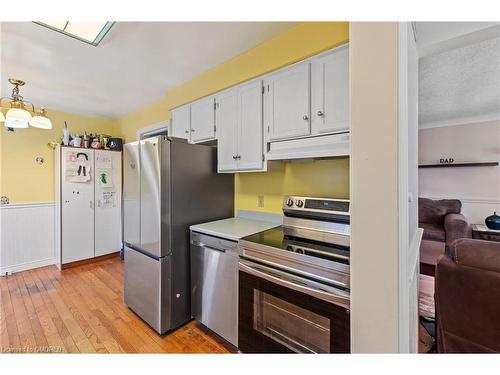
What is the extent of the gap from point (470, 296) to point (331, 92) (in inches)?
51.1

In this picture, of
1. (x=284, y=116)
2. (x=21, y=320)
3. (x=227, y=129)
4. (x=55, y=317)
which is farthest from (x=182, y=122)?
(x=21, y=320)

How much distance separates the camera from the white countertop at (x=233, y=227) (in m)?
1.70

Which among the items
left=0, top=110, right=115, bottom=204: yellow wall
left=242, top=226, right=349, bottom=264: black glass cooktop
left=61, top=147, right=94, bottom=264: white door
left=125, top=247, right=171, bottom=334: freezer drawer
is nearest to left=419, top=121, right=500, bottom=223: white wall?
left=242, top=226, right=349, bottom=264: black glass cooktop

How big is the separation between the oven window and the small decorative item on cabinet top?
13.3 ft

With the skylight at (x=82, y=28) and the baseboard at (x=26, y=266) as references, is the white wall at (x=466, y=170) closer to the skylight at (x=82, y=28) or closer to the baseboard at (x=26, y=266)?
the skylight at (x=82, y=28)

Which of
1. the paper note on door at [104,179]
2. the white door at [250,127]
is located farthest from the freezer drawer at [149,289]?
the paper note on door at [104,179]

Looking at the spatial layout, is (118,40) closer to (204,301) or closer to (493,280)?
(204,301)

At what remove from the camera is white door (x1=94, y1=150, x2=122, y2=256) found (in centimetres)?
354

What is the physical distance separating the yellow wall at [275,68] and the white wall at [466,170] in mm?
3799

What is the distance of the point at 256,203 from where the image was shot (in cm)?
227

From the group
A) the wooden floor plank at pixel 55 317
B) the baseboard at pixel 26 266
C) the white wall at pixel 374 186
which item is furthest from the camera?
the baseboard at pixel 26 266

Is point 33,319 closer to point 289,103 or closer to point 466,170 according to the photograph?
point 289,103

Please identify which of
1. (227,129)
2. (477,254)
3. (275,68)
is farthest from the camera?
(227,129)

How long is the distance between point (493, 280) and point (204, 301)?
1.74 m
